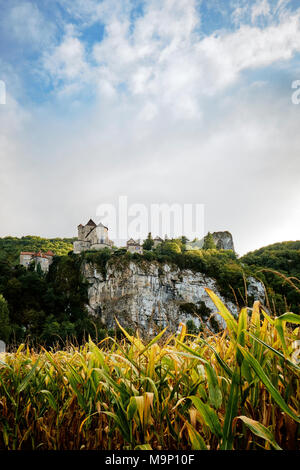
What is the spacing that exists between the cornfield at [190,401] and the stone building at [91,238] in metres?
47.4

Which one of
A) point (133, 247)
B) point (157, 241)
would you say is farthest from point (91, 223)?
point (157, 241)

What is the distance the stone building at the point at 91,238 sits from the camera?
48.6m

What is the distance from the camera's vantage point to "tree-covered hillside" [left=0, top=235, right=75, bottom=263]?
56594 mm

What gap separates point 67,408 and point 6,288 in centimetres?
3953

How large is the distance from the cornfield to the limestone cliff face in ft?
128

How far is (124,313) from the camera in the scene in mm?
38281

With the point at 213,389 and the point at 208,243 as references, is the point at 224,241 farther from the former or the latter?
the point at 213,389

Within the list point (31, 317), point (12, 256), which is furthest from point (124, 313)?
point (12, 256)

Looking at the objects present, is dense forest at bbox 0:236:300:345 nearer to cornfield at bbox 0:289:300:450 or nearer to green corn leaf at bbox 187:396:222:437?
cornfield at bbox 0:289:300:450

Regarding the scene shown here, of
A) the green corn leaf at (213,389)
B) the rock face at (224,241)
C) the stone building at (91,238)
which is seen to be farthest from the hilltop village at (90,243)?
the green corn leaf at (213,389)

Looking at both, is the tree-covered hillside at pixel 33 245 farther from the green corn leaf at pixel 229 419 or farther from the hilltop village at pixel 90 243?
the green corn leaf at pixel 229 419

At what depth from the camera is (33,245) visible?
62.8m

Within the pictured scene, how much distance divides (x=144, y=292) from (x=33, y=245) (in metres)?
39.0

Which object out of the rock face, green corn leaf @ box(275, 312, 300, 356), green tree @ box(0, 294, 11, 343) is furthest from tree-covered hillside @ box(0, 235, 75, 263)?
green corn leaf @ box(275, 312, 300, 356)
